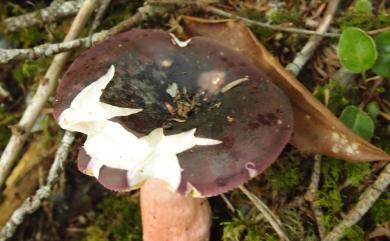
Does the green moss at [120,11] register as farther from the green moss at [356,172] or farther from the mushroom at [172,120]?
the green moss at [356,172]

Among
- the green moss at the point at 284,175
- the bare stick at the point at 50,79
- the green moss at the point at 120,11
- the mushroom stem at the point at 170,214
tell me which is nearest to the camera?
the mushroom stem at the point at 170,214

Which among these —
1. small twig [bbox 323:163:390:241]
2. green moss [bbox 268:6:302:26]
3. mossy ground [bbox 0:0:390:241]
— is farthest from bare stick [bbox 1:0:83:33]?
small twig [bbox 323:163:390:241]

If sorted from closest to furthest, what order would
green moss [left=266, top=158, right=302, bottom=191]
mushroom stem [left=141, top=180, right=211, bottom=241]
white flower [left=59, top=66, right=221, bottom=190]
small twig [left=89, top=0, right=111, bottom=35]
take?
1. white flower [left=59, top=66, right=221, bottom=190]
2. mushroom stem [left=141, top=180, right=211, bottom=241]
3. green moss [left=266, top=158, right=302, bottom=191]
4. small twig [left=89, top=0, right=111, bottom=35]

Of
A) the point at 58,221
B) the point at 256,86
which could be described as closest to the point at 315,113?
the point at 256,86

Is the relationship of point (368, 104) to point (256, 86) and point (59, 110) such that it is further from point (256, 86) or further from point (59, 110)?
point (59, 110)

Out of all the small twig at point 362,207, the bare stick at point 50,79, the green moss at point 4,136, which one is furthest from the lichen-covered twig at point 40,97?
the small twig at point 362,207

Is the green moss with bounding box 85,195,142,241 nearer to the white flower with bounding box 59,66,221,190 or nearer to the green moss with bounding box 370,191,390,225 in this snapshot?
the white flower with bounding box 59,66,221,190

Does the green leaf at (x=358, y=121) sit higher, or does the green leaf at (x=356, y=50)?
the green leaf at (x=356, y=50)
